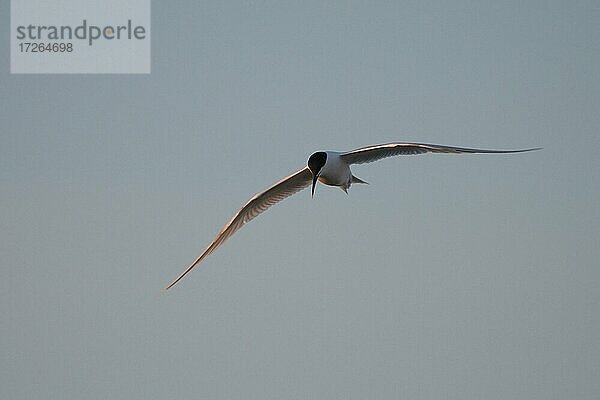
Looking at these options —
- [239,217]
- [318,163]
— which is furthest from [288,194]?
[318,163]

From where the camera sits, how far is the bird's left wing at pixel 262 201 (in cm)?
1511

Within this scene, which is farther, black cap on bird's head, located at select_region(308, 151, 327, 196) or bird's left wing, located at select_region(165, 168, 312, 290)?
bird's left wing, located at select_region(165, 168, 312, 290)

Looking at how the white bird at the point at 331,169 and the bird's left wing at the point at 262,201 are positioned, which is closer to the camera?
the white bird at the point at 331,169

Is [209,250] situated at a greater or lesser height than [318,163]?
lesser

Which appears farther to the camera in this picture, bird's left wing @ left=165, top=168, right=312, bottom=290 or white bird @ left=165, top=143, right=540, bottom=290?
bird's left wing @ left=165, top=168, right=312, bottom=290

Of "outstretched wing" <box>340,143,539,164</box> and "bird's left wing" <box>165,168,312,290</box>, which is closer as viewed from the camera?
"outstretched wing" <box>340,143,539,164</box>

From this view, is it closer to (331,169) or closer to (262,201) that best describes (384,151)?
(331,169)

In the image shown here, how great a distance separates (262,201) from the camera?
1545 centimetres

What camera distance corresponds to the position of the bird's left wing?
15.1 meters

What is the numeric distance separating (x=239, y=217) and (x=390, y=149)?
99.6 inches

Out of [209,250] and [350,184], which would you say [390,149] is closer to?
[350,184]

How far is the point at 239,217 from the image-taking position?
50.8ft

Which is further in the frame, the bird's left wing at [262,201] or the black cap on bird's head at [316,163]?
the bird's left wing at [262,201]

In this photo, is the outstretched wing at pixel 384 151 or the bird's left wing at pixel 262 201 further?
the bird's left wing at pixel 262 201
